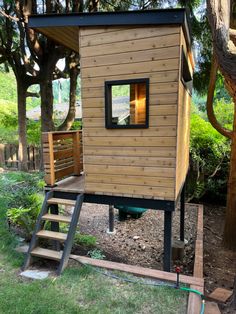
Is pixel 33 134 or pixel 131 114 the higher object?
pixel 131 114

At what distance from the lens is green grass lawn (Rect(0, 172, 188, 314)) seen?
3045 mm

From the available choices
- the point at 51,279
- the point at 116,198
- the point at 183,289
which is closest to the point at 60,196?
the point at 116,198

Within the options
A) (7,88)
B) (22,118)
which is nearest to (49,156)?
(22,118)

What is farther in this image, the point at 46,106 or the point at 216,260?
the point at 46,106

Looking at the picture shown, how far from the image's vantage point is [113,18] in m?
3.74

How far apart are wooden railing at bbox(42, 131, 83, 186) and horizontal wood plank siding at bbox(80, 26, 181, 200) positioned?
0.74 m

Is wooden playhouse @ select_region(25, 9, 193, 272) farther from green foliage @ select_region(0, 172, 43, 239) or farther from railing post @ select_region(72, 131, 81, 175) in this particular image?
railing post @ select_region(72, 131, 81, 175)

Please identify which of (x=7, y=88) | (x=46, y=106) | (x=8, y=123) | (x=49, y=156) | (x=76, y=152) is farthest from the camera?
(x=7, y=88)

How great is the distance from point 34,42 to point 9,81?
20.4m

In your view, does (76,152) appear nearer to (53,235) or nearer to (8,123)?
(53,235)

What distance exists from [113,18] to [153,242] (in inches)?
195

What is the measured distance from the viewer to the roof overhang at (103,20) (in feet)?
11.5

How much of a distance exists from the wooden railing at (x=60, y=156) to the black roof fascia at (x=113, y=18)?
5.73 ft

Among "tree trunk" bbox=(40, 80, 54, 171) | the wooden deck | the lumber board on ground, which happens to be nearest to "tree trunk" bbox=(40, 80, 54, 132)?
"tree trunk" bbox=(40, 80, 54, 171)
